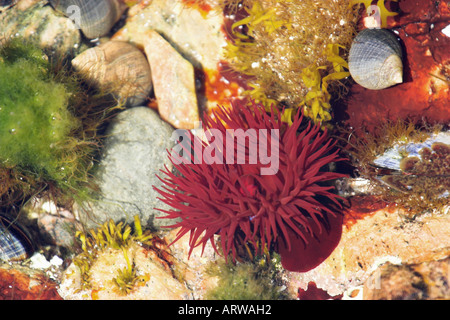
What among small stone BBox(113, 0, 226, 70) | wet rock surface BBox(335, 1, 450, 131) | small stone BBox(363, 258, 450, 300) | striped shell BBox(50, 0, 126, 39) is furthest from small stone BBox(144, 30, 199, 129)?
small stone BBox(363, 258, 450, 300)

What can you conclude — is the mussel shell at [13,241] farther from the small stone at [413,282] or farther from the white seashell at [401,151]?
the white seashell at [401,151]

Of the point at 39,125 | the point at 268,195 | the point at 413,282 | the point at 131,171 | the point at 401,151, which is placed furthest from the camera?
the point at 131,171

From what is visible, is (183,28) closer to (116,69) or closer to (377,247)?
(116,69)

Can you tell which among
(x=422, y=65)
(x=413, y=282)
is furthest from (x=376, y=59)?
(x=413, y=282)

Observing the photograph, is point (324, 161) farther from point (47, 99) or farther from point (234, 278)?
point (47, 99)

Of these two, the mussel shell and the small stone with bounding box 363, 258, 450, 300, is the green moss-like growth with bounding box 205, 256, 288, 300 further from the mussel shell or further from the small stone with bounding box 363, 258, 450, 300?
the mussel shell

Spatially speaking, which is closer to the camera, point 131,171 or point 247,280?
point 247,280
